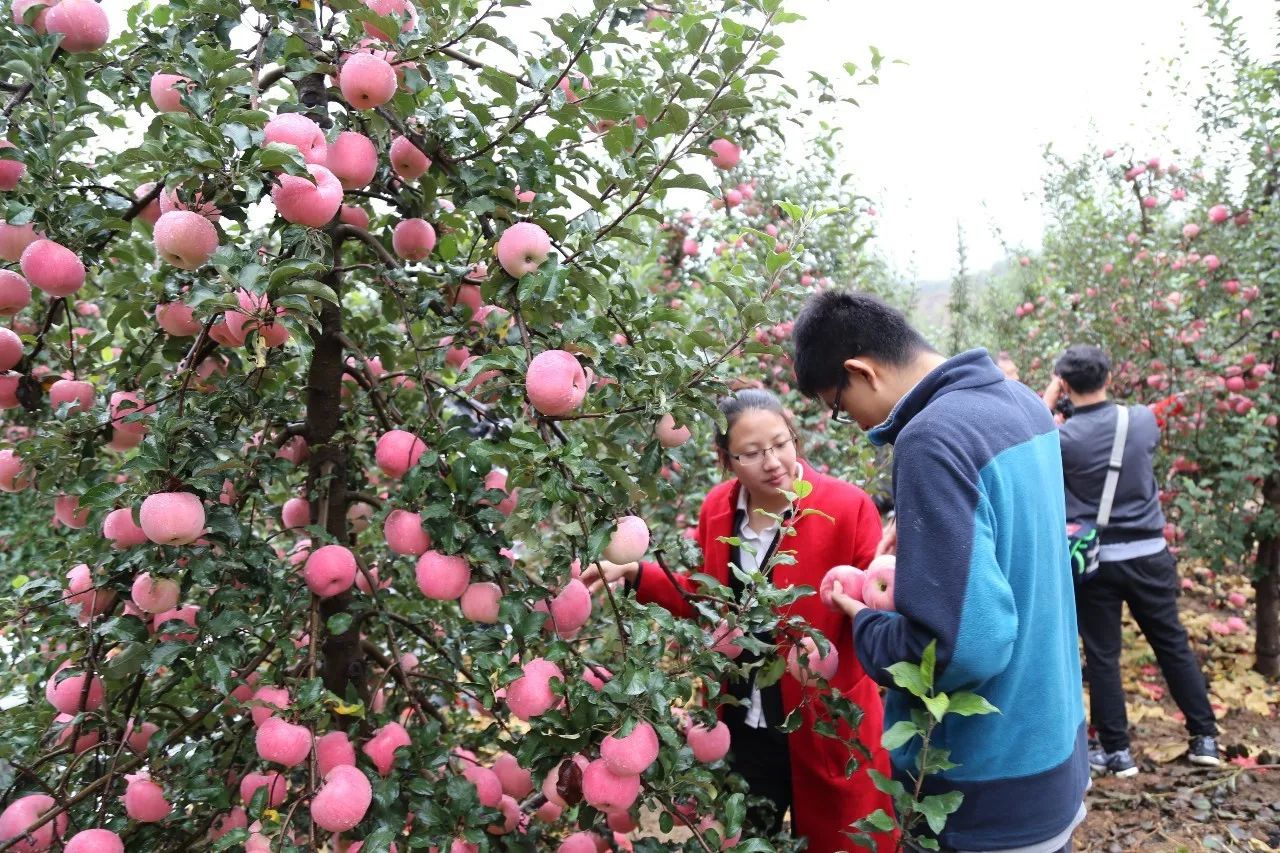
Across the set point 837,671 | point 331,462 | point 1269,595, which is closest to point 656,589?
point 837,671

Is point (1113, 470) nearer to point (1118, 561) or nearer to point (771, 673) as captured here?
point (1118, 561)

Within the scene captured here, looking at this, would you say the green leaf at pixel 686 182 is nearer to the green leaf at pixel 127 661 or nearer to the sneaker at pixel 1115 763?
the green leaf at pixel 127 661

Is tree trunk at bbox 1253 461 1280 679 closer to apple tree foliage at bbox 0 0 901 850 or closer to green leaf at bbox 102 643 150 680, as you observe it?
apple tree foliage at bbox 0 0 901 850

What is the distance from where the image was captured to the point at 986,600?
1259 mm

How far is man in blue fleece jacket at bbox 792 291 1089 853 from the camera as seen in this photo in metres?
1.28

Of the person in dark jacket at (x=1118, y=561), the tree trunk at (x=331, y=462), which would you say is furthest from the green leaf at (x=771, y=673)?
the person in dark jacket at (x=1118, y=561)

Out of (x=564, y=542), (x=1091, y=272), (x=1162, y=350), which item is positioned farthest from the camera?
(x=1091, y=272)

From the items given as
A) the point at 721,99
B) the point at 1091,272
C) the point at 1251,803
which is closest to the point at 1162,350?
the point at 1091,272

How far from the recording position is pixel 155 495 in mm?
1282

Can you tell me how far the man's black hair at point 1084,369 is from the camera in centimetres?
328

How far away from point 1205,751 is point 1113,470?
124 cm

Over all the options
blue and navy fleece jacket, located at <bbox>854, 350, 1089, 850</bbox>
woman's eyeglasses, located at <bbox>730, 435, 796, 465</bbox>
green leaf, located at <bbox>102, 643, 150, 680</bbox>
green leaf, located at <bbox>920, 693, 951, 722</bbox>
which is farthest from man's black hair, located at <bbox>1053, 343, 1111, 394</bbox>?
green leaf, located at <bbox>102, 643, 150, 680</bbox>

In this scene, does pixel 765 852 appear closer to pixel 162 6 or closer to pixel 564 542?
pixel 564 542

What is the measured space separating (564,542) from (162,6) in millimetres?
1280
